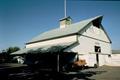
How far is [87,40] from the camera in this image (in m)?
25.8

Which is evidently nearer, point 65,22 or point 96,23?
point 96,23

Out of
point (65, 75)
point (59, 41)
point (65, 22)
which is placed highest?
point (65, 22)

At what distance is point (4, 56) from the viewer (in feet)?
186

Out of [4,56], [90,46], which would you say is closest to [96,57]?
[90,46]

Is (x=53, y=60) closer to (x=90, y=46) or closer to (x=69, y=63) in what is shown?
(x=69, y=63)

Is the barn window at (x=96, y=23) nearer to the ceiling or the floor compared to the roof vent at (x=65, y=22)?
nearer to the floor

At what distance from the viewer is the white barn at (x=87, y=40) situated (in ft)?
78.7

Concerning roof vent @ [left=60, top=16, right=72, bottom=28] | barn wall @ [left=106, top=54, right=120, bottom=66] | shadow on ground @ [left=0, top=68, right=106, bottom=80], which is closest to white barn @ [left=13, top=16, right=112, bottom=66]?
roof vent @ [left=60, top=16, right=72, bottom=28]

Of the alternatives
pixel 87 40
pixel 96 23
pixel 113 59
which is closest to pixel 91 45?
pixel 87 40

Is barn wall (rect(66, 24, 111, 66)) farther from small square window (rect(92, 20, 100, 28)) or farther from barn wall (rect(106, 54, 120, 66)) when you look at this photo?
barn wall (rect(106, 54, 120, 66))

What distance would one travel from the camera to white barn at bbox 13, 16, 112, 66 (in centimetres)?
2398

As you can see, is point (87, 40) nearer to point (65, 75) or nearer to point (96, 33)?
point (96, 33)

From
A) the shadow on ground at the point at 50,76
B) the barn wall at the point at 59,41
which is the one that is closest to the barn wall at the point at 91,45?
the barn wall at the point at 59,41

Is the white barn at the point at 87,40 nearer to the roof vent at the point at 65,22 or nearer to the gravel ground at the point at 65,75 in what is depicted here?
the roof vent at the point at 65,22
